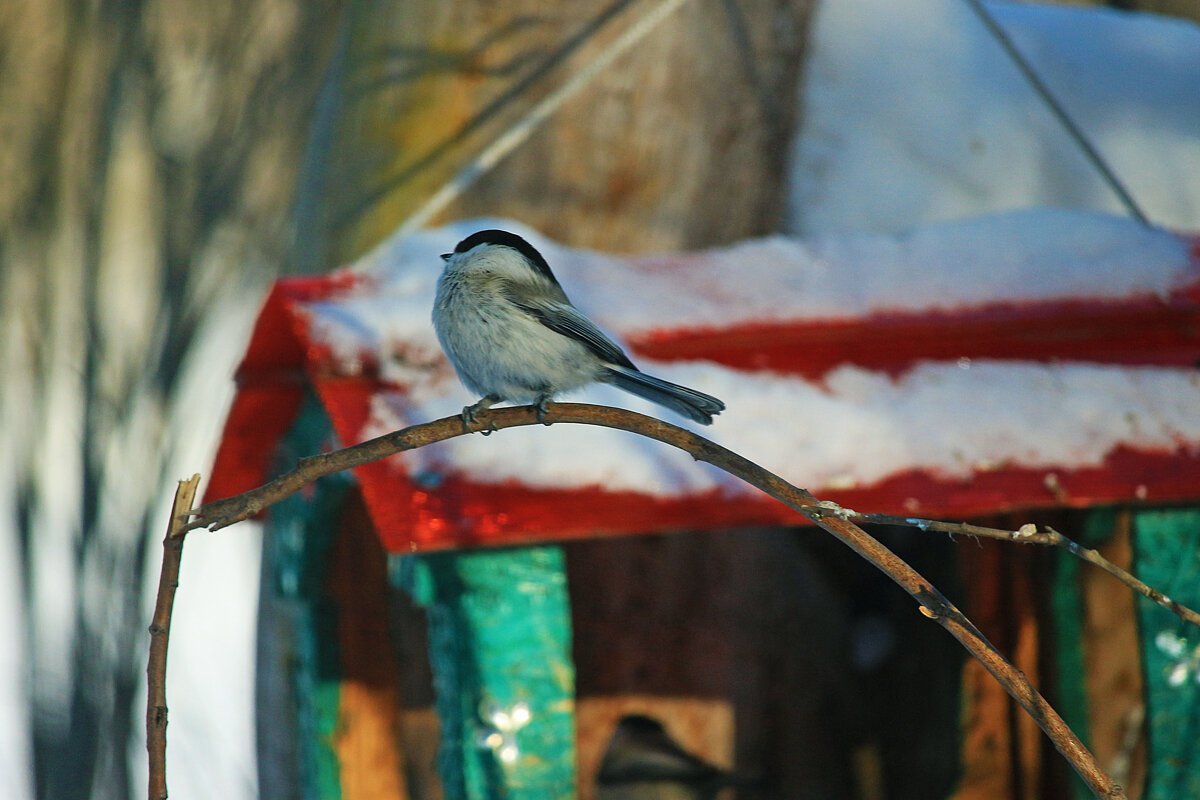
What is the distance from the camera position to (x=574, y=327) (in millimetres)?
2309

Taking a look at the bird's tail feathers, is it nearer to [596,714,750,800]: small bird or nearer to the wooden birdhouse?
the wooden birdhouse

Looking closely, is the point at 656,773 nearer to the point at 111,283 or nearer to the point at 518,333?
the point at 518,333

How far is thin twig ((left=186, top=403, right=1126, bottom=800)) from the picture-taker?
5.17 ft

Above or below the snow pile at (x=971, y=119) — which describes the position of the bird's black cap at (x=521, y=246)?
below

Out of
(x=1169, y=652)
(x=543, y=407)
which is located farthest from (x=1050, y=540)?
(x=1169, y=652)

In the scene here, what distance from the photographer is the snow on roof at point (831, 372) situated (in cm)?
279

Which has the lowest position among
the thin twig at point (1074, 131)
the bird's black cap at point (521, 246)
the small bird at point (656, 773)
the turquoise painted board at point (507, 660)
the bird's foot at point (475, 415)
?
the small bird at point (656, 773)

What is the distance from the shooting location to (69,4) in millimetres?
5438

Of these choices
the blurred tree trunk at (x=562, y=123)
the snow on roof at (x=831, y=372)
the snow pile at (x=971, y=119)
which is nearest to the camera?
the snow on roof at (x=831, y=372)

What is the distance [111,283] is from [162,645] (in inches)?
176

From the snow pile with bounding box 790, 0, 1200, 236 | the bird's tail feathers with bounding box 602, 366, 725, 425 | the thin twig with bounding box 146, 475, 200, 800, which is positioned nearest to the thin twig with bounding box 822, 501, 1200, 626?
the bird's tail feathers with bounding box 602, 366, 725, 425

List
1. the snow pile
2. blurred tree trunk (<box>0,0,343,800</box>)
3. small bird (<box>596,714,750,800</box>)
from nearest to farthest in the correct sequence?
1. small bird (<box>596,714,750,800</box>)
2. the snow pile
3. blurred tree trunk (<box>0,0,343,800</box>)

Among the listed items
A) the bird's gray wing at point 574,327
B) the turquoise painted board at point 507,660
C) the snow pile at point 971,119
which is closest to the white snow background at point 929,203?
the snow pile at point 971,119

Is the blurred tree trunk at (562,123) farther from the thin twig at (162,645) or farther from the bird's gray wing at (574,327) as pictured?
the thin twig at (162,645)
